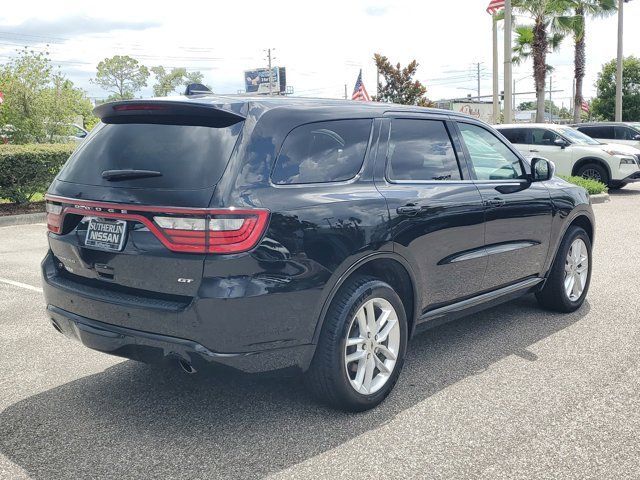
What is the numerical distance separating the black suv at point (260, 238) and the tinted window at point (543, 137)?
1339 cm

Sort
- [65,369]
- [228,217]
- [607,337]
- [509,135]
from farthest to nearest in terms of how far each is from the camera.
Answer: [509,135] < [607,337] < [65,369] < [228,217]

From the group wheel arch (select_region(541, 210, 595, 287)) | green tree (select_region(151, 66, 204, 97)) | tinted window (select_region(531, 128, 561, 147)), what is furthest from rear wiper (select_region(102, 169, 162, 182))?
green tree (select_region(151, 66, 204, 97))

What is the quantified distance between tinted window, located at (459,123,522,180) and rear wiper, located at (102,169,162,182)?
2428 mm

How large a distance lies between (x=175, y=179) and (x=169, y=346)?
83 centimetres

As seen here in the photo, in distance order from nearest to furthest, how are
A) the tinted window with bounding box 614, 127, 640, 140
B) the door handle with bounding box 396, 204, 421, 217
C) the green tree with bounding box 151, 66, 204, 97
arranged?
the door handle with bounding box 396, 204, 421, 217
the tinted window with bounding box 614, 127, 640, 140
the green tree with bounding box 151, 66, 204, 97

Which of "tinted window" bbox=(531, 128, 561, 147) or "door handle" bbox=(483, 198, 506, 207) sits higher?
"tinted window" bbox=(531, 128, 561, 147)

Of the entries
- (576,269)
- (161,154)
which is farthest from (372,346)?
(576,269)

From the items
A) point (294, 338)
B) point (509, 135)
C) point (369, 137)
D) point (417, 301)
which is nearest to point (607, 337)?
point (417, 301)

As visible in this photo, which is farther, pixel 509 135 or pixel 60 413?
pixel 509 135

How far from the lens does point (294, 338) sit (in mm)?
3484

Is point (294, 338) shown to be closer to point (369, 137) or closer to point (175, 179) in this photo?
point (175, 179)

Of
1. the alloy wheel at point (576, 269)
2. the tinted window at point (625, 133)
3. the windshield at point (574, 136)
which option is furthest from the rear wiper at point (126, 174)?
the tinted window at point (625, 133)

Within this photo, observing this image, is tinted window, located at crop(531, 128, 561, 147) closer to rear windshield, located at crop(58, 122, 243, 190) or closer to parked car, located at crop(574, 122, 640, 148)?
parked car, located at crop(574, 122, 640, 148)

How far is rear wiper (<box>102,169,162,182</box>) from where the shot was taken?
3.47 m
